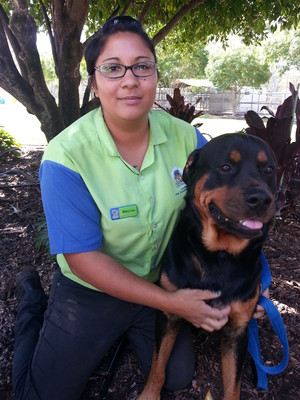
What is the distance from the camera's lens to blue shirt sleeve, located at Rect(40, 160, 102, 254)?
6.24 feet

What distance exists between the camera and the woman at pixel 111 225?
192 cm

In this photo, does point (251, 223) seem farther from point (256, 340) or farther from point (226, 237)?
point (256, 340)

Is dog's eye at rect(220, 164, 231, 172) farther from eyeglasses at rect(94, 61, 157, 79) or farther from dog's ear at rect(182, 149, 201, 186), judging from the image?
eyeglasses at rect(94, 61, 157, 79)

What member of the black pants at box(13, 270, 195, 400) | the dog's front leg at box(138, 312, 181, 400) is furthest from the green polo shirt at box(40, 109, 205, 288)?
the dog's front leg at box(138, 312, 181, 400)

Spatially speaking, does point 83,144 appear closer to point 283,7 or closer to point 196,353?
point 196,353

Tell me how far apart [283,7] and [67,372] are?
569cm

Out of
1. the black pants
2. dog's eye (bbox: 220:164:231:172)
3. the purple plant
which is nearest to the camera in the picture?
dog's eye (bbox: 220:164:231:172)

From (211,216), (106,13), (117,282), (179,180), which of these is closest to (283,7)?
(106,13)

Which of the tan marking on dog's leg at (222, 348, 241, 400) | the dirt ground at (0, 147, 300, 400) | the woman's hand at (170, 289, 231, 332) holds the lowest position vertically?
the dirt ground at (0, 147, 300, 400)

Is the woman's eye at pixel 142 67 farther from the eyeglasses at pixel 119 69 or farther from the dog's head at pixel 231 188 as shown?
the dog's head at pixel 231 188

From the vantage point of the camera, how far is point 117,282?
1.92 meters

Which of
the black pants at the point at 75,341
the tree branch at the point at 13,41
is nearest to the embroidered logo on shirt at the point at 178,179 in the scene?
the black pants at the point at 75,341

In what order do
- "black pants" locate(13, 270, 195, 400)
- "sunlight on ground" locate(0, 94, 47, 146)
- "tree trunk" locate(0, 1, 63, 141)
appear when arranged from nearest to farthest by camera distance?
"black pants" locate(13, 270, 195, 400)
"tree trunk" locate(0, 1, 63, 141)
"sunlight on ground" locate(0, 94, 47, 146)

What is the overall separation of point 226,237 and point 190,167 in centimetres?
44
